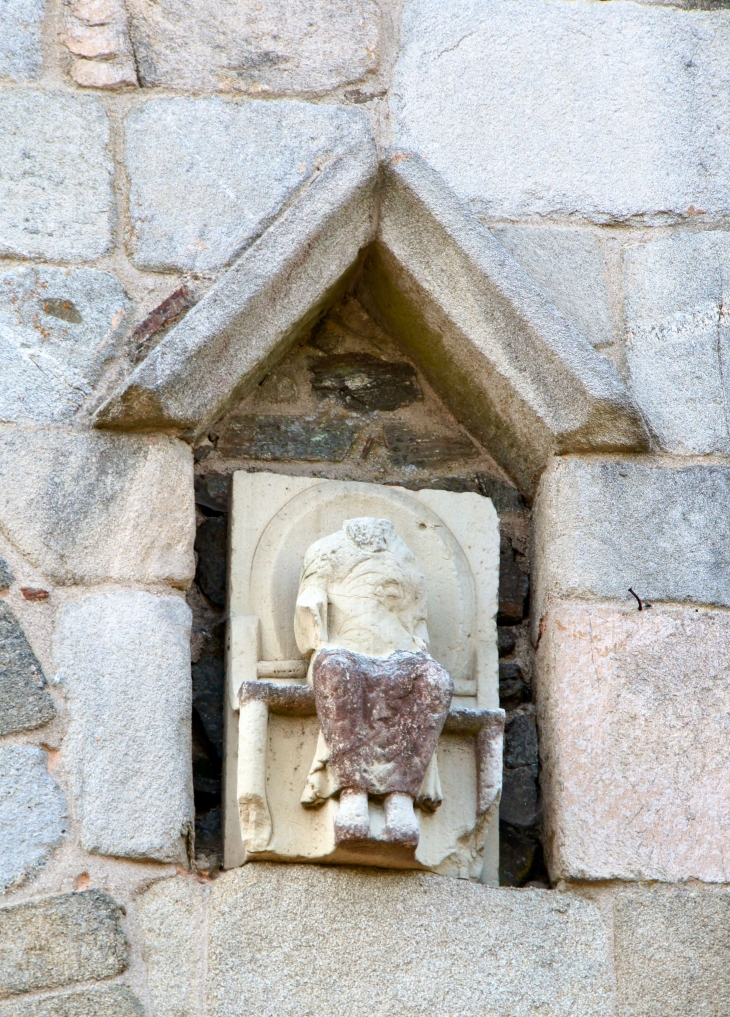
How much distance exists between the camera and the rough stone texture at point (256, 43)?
426 cm

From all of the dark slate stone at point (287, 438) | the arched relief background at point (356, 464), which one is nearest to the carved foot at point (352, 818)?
the arched relief background at point (356, 464)

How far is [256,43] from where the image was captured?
14.2ft

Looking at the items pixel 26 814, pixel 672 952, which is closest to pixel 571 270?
pixel 672 952

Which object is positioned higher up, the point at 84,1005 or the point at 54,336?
the point at 54,336

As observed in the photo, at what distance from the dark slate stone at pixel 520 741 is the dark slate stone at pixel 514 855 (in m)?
0.14

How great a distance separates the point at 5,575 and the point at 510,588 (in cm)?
114

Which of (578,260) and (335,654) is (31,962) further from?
(578,260)

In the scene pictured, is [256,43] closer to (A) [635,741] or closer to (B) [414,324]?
(B) [414,324]

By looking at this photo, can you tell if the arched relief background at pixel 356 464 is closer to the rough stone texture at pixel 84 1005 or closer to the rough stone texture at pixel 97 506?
the rough stone texture at pixel 97 506

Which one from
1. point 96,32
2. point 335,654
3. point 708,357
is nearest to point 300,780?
Answer: point 335,654

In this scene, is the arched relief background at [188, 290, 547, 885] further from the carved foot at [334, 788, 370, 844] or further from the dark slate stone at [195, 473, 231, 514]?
the carved foot at [334, 788, 370, 844]

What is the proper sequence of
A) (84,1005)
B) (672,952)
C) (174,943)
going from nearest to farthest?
(84,1005) < (174,943) < (672,952)

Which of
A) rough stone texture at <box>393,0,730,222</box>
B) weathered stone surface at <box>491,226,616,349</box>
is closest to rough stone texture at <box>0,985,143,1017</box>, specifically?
weathered stone surface at <box>491,226,616,349</box>

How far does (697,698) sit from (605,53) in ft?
5.66
